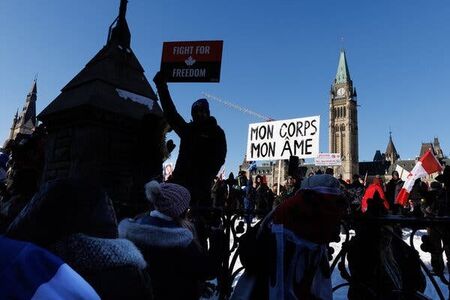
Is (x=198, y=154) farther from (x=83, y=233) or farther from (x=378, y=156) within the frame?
(x=378, y=156)

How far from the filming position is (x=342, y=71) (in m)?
119

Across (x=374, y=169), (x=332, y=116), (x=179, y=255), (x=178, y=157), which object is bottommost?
(x=179, y=255)

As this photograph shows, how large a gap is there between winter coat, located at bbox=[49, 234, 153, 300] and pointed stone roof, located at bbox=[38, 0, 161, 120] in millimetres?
4563

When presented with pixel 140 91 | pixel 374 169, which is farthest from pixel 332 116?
pixel 140 91

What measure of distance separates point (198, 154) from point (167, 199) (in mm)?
1622

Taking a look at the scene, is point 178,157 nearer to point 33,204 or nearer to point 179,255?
point 179,255

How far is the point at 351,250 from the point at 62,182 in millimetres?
2510

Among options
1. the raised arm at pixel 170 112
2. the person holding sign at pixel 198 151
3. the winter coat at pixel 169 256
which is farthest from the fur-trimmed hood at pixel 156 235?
the raised arm at pixel 170 112

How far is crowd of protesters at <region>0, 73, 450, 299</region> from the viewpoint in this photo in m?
1.23

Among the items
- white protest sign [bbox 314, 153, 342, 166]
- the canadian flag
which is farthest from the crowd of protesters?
white protest sign [bbox 314, 153, 342, 166]

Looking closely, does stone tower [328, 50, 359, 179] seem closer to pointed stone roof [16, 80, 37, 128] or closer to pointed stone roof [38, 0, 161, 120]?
pointed stone roof [16, 80, 37, 128]

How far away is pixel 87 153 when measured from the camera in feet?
18.2

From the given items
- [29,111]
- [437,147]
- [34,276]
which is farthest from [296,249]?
[437,147]

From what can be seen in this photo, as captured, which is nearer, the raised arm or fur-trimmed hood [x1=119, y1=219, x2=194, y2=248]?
fur-trimmed hood [x1=119, y1=219, x2=194, y2=248]
